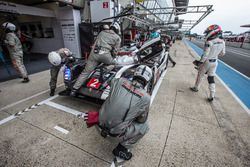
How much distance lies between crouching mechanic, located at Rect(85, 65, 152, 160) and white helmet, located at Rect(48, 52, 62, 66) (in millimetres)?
1912

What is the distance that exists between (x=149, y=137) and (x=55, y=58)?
8.50 feet

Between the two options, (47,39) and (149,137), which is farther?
(47,39)

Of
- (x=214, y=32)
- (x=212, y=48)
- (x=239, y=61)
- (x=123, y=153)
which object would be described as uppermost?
(x=214, y=32)

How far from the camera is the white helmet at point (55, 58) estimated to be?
268cm

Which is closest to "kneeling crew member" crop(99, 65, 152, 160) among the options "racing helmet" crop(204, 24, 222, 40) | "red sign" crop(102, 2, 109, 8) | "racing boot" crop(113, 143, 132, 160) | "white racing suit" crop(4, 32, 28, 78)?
"racing boot" crop(113, 143, 132, 160)

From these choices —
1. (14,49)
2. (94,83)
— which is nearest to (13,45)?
(14,49)

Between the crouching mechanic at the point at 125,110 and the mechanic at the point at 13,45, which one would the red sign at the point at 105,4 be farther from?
the crouching mechanic at the point at 125,110

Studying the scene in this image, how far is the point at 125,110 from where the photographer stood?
49.6 inches

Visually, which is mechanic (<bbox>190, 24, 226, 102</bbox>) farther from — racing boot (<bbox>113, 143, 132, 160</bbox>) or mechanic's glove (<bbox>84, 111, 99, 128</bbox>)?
mechanic's glove (<bbox>84, 111, 99, 128</bbox>)

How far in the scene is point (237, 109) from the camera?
288 centimetres

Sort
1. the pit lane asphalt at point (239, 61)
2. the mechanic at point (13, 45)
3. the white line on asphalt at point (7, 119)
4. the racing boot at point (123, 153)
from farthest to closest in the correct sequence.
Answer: the pit lane asphalt at point (239, 61)
the mechanic at point (13, 45)
the white line on asphalt at point (7, 119)
the racing boot at point (123, 153)

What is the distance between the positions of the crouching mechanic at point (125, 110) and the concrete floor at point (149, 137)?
390 mm

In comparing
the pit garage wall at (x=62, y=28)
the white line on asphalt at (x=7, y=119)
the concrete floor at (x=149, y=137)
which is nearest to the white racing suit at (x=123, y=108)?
the concrete floor at (x=149, y=137)

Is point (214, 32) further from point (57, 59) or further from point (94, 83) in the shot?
point (57, 59)
